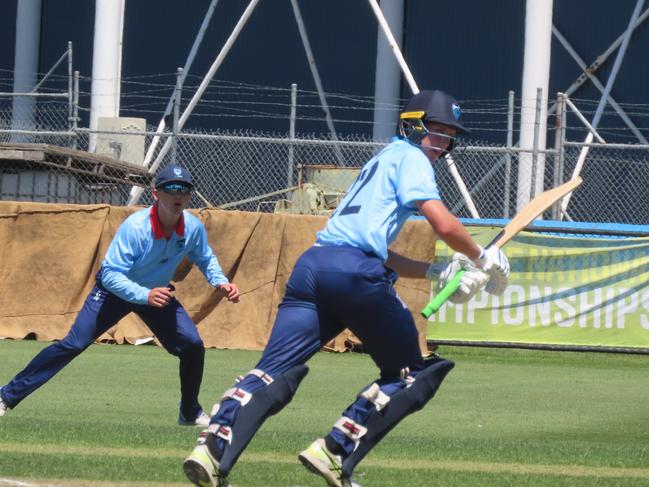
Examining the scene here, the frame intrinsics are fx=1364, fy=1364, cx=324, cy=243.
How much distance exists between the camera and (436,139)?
6.31 m

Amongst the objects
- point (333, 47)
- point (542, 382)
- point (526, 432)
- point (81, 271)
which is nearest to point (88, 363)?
point (81, 271)

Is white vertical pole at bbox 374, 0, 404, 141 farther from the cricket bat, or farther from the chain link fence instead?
the cricket bat

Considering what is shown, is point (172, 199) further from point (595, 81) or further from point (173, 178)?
point (595, 81)

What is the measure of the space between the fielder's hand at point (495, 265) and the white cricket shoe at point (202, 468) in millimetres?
1458

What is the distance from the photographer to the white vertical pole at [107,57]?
71.5 feet

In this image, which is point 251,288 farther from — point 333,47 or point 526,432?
point 333,47

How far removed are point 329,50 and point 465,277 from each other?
23777 mm

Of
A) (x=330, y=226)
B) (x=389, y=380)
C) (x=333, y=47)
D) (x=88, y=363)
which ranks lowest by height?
(x=88, y=363)

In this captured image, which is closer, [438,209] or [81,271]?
[438,209]

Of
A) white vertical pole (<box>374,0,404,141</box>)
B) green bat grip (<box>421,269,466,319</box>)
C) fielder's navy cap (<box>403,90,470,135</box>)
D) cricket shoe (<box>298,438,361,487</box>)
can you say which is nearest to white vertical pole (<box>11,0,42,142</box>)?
white vertical pole (<box>374,0,404,141</box>)

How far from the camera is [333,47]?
2945 centimetres

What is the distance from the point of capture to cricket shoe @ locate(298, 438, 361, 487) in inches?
233

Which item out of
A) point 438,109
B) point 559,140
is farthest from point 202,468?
point 559,140

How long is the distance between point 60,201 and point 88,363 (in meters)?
5.83
